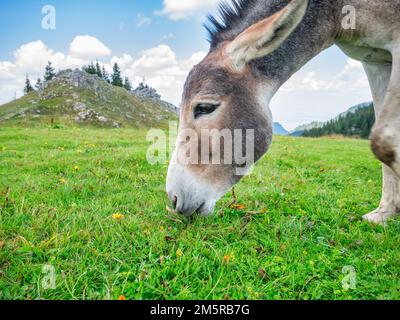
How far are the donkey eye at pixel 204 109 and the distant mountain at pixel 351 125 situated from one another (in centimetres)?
6862

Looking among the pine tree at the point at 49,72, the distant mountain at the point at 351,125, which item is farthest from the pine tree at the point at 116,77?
the distant mountain at the point at 351,125

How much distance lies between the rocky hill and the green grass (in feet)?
164

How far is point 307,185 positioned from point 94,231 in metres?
4.24

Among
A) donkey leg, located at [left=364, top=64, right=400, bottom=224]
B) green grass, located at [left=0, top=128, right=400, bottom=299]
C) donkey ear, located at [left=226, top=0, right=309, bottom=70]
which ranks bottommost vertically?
green grass, located at [left=0, top=128, right=400, bottom=299]

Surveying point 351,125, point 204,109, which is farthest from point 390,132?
point 351,125

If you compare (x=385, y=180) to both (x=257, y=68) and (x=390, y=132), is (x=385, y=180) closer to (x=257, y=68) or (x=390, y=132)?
(x=390, y=132)

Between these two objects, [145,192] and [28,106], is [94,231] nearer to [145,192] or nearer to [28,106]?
[145,192]

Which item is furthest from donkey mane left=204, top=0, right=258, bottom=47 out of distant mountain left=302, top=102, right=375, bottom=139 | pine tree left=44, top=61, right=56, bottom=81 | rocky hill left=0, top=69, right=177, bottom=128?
pine tree left=44, top=61, right=56, bottom=81

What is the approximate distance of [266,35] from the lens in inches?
116

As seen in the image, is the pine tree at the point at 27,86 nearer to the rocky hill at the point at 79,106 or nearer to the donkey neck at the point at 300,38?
the rocky hill at the point at 79,106

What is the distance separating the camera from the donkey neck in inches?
132

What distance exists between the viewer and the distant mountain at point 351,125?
66844 mm

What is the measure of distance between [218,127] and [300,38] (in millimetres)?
1364

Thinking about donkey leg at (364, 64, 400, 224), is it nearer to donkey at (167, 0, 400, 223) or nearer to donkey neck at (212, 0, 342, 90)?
donkey at (167, 0, 400, 223)
